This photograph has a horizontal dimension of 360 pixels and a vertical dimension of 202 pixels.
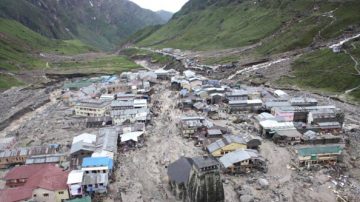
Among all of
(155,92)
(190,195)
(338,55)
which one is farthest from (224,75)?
(190,195)

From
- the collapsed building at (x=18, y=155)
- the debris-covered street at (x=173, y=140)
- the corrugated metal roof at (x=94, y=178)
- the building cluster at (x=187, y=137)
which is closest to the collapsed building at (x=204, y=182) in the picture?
the building cluster at (x=187, y=137)

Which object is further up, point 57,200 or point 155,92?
point 155,92

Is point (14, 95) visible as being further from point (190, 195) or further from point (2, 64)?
point (190, 195)

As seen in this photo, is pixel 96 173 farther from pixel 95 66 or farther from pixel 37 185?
pixel 95 66

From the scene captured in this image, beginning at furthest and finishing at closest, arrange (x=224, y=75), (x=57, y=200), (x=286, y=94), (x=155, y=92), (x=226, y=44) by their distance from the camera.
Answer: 1. (x=226, y=44)
2. (x=224, y=75)
3. (x=155, y=92)
4. (x=286, y=94)
5. (x=57, y=200)

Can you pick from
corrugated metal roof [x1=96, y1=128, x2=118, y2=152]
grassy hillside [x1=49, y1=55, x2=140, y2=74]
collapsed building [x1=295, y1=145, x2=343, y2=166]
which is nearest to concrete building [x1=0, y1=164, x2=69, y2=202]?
corrugated metal roof [x1=96, y1=128, x2=118, y2=152]

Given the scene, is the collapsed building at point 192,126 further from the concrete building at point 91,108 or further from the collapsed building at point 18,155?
the collapsed building at point 18,155
